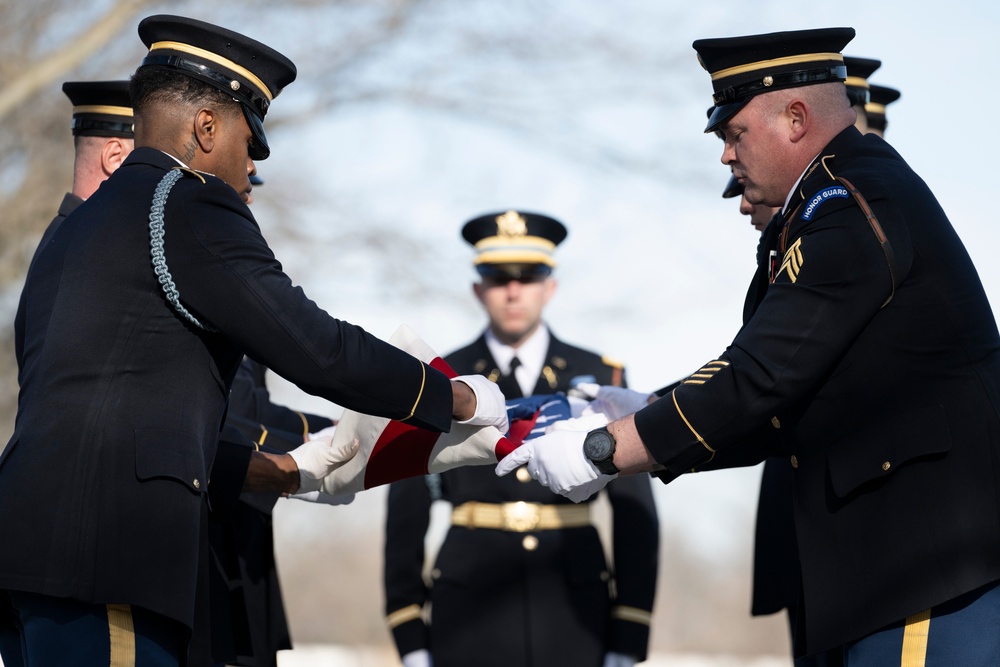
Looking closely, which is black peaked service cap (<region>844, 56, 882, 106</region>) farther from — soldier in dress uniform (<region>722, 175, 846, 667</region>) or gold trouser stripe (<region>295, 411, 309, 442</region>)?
gold trouser stripe (<region>295, 411, 309, 442</region>)

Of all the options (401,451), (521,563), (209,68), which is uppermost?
(209,68)

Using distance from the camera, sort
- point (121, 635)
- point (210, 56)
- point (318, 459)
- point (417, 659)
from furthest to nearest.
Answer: point (417, 659)
point (318, 459)
point (210, 56)
point (121, 635)

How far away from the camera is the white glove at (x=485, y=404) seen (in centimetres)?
375

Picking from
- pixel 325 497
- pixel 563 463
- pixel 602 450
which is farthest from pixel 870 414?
pixel 325 497

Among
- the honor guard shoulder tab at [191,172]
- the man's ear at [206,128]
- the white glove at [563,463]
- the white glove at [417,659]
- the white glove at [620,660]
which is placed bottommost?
the white glove at [620,660]

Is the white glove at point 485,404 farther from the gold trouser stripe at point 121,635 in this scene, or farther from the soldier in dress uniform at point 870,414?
the gold trouser stripe at point 121,635

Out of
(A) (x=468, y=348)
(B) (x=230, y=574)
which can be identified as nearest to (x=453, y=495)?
(A) (x=468, y=348)

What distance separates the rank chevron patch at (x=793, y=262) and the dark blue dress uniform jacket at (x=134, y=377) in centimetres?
107

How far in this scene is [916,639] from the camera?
2.98 meters

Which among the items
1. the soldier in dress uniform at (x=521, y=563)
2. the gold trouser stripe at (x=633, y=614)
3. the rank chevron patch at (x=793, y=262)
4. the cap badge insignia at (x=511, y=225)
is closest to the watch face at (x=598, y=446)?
the rank chevron patch at (x=793, y=262)

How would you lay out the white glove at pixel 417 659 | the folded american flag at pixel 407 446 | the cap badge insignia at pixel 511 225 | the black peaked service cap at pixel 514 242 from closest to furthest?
the folded american flag at pixel 407 446 < the white glove at pixel 417 659 < the black peaked service cap at pixel 514 242 < the cap badge insignia at pixel 511 225

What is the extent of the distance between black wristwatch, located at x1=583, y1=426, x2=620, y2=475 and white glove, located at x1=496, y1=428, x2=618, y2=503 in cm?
3

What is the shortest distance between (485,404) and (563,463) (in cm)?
33

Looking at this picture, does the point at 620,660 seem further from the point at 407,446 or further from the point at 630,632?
the point at 407,446
